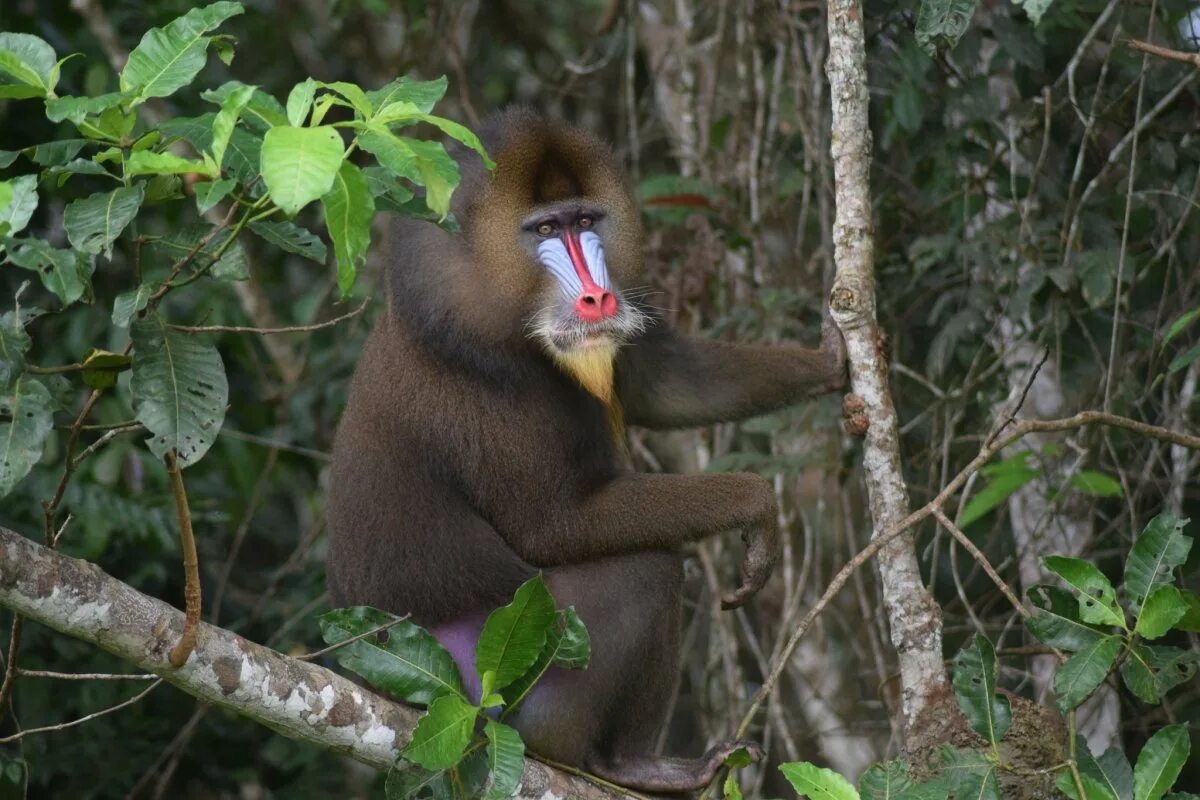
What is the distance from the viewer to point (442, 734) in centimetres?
306

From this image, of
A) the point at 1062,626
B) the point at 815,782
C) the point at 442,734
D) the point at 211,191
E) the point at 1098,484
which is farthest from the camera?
the point at 1098,484

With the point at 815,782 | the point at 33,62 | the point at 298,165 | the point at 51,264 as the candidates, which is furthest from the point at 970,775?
the point at 33,62

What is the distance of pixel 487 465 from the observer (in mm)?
4117

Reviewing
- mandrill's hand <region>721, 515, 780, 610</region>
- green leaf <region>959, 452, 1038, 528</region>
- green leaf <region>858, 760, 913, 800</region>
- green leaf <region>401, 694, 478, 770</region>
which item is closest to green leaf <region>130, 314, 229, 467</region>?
green leaf <region>401, 694, 478, 770</region>

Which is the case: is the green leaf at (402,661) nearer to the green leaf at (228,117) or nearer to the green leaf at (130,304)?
the green leaf at (130,304)

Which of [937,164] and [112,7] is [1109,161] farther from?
[112,7]

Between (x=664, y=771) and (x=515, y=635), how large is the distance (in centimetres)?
105

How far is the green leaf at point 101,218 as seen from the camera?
2.64 meters

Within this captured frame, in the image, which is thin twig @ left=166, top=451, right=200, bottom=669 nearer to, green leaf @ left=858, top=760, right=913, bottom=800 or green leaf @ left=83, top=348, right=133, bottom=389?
green leaf @ left=83, top=348, right=133, bottom=389

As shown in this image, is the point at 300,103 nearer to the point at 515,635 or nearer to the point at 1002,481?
the point at 515,635

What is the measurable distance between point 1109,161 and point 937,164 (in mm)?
620

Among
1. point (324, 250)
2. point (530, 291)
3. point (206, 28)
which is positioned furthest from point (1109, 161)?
point (206, 28)

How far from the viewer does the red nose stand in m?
4.00

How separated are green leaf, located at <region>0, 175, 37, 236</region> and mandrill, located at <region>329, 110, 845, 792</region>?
1671 mm
